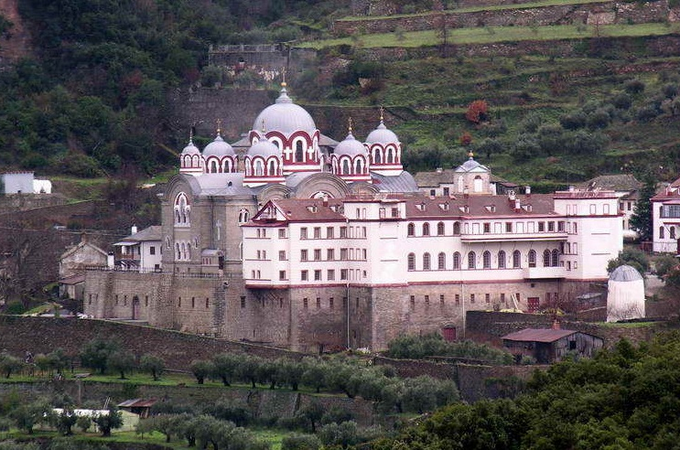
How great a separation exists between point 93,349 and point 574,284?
61.4 feet

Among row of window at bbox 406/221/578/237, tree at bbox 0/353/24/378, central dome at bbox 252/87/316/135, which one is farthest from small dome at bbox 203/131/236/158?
tree at bbox 0/353/24/378

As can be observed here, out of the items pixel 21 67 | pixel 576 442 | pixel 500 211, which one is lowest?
pixel 576 442

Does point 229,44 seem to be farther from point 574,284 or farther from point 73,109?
point 574,284

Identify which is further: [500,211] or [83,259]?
[83,259]

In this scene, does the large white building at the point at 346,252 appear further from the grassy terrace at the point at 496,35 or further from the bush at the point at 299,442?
the grassy terrace at the point at 496,35

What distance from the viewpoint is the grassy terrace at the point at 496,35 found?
146250 mm

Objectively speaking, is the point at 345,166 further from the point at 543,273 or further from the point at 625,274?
the point at 625,274

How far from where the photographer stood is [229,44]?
152125 mm

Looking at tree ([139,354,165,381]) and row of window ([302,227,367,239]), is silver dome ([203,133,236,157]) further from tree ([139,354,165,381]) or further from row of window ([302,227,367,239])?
tree ([139,354,165,381])

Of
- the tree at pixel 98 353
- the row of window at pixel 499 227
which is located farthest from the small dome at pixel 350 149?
the tree at pixel 98 353

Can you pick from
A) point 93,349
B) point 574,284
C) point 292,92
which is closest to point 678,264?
point 574,284

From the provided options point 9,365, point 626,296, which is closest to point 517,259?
point 626,296

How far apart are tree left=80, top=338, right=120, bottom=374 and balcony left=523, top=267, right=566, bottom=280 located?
1606 cm

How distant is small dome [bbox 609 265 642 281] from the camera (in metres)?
111
